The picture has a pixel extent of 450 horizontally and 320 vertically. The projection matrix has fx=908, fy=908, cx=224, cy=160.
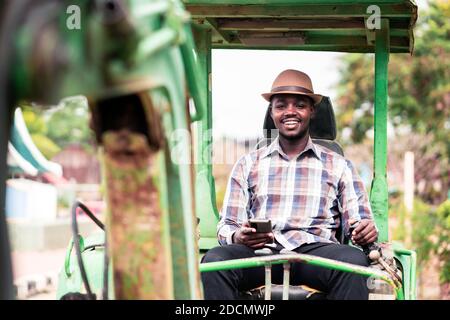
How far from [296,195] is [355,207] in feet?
0.81

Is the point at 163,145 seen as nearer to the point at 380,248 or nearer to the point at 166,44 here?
the point at 166,44

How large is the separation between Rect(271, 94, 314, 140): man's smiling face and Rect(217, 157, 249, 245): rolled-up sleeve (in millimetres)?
256

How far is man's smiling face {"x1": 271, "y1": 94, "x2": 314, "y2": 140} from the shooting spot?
3811 mm

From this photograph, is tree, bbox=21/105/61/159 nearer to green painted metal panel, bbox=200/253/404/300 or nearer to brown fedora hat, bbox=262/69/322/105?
brown fedora hat, bbox=262/69/322/105

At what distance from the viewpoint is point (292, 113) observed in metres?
3.81

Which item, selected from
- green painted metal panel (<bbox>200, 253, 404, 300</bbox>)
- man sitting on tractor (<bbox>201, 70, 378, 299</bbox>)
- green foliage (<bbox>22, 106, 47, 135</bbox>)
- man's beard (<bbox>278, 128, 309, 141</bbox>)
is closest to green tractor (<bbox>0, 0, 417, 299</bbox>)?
green painted metal panel (<bbox>200, 253, 404, 300</bbox>)

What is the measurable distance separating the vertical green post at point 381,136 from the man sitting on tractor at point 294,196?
0.23 metres

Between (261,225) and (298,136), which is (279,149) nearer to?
(298,136)

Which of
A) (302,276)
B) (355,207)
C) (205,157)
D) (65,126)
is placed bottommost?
(302,276)

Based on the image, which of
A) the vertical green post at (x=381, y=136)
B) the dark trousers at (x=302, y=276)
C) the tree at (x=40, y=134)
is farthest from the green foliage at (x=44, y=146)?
the dark trousers at (x=302, y=276)

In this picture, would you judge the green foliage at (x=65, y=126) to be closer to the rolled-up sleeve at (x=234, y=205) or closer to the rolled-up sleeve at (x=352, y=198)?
the rolled-up sleeve at (x=234, y=205)

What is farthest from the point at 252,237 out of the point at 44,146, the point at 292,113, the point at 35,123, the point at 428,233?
the point at 35,123

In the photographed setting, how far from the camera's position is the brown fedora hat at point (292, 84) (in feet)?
12.5
